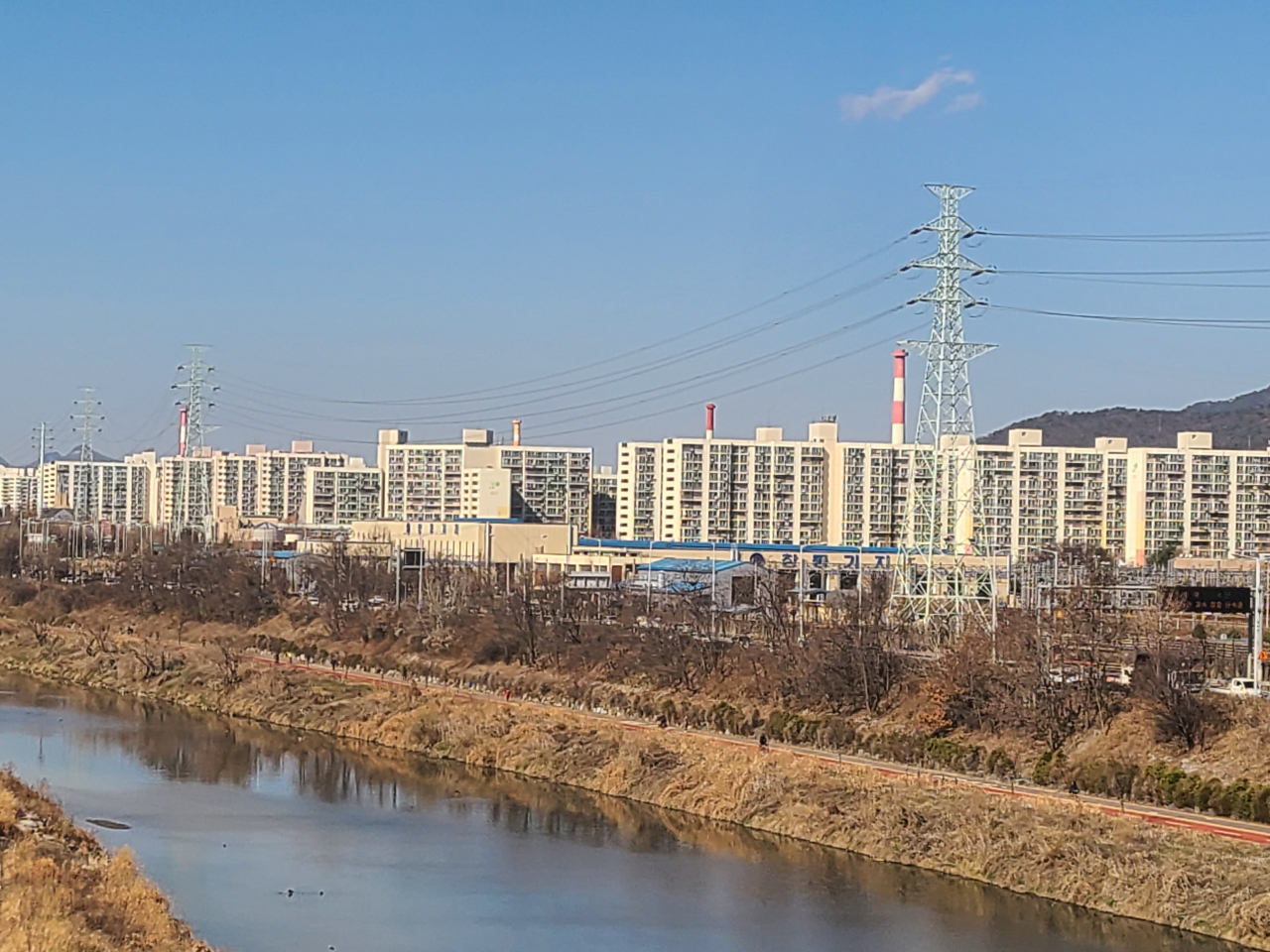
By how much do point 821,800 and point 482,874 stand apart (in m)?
3.13

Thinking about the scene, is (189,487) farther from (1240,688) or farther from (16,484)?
(1240,688)

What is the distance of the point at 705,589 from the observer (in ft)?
85.3

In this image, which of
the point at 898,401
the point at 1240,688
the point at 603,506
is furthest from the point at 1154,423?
the point at 1240,688

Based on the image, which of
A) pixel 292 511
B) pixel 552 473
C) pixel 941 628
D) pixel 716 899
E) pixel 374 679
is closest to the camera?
pixel 716 899

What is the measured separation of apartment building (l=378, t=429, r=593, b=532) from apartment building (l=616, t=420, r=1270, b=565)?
5.09 meters

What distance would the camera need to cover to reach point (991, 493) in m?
41.7

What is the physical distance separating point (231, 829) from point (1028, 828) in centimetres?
657

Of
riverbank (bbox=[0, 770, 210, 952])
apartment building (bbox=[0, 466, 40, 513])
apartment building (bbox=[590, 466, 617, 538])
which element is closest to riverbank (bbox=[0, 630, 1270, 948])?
riverbank (bbox=[0, 770, 210, 952])

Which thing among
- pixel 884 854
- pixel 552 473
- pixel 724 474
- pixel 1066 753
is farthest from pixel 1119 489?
pixel 884 854

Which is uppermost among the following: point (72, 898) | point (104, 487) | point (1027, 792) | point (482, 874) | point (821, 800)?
point (104, 487)

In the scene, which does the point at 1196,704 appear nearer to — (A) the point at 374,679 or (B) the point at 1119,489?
(A) the point at 374,679

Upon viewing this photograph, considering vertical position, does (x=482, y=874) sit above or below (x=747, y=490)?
below

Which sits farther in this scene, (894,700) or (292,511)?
(292,511)

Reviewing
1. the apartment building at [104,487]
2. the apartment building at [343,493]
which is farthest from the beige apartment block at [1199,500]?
the apartment building at [104,487]
